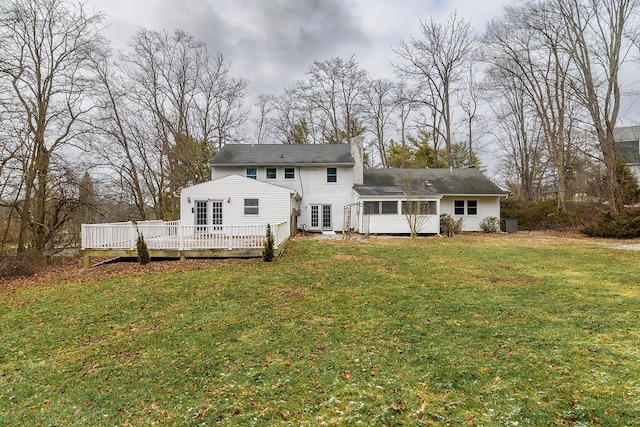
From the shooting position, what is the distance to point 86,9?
13.1m

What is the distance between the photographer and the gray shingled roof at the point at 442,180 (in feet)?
66.1

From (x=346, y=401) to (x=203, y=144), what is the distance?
26248mm

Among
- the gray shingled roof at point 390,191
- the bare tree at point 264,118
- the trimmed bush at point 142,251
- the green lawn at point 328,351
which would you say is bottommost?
the green lawn at point 328,351

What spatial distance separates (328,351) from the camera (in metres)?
3.99

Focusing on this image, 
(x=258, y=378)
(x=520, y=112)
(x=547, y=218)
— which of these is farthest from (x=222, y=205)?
(x=520, y=112)

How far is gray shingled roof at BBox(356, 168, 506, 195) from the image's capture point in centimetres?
2016

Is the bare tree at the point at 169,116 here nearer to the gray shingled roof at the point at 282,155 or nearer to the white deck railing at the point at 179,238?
the gray shingled roof at the point at 282,155

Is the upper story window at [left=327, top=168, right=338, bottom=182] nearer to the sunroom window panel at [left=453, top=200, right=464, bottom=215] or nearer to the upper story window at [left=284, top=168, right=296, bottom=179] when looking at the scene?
the upper story window at [left=284, top=168, right=296, bottom=179]

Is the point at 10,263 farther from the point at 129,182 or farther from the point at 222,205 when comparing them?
the point at 129,182

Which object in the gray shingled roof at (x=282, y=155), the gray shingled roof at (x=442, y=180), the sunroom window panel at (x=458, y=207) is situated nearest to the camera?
the gray shingled roof at (x=282, y=155)

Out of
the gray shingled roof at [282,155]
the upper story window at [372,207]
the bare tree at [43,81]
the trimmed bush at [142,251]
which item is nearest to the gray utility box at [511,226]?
the upper story window at [372,207]

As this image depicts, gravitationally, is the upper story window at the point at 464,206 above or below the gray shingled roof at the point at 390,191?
below

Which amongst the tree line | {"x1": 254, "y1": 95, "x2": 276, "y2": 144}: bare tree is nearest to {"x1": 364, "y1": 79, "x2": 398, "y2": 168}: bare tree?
the tree line

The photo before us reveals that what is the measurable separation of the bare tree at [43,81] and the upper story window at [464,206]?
2100 cm
